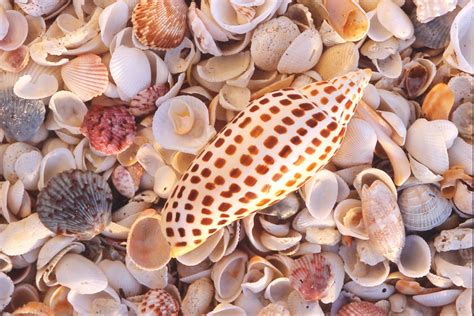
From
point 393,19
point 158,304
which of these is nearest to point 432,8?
point 393,19

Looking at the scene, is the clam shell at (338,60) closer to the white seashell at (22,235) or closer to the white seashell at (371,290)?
the white seashell at (371,290)

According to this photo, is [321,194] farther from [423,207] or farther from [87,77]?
[87,77]

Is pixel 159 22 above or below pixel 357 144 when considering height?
above

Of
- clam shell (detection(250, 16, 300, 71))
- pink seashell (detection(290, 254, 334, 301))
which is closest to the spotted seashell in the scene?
clam shell (detection(250, 16, 300, 71))

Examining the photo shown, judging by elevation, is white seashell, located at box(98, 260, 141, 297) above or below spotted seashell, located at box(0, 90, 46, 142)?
below

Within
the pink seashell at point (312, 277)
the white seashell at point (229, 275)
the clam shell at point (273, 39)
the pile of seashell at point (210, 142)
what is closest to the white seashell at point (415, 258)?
the pile of seashell at point (210, 142)

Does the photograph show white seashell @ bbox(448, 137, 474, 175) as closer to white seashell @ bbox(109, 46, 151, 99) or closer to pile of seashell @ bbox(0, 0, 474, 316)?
pile of seashell @ bbox(0, 0, 474, 316)
